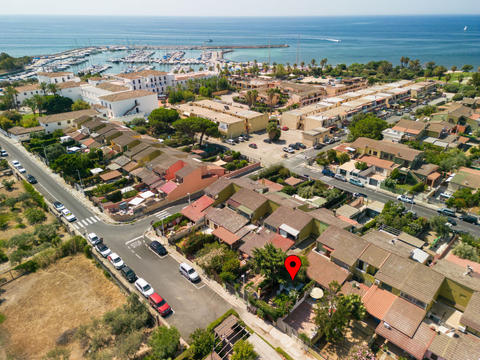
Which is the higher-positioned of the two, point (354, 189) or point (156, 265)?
point (354, 189)

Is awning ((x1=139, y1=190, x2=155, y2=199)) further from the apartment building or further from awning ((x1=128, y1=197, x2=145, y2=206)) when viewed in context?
the apartment building

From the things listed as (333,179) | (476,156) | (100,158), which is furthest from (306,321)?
(476,156)

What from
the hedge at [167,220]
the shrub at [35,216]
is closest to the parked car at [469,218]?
the hedge at [167,220]

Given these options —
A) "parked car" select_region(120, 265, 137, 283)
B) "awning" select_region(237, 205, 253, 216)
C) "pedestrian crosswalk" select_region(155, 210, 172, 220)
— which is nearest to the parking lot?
"awning" select_region(237, 205, 253, 216)

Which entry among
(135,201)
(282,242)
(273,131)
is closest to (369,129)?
(273,131)

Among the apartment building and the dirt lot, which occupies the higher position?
the apartment building

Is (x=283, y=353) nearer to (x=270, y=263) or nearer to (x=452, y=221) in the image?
(x=270, y=263)

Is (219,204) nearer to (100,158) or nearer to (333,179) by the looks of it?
(333,179)
